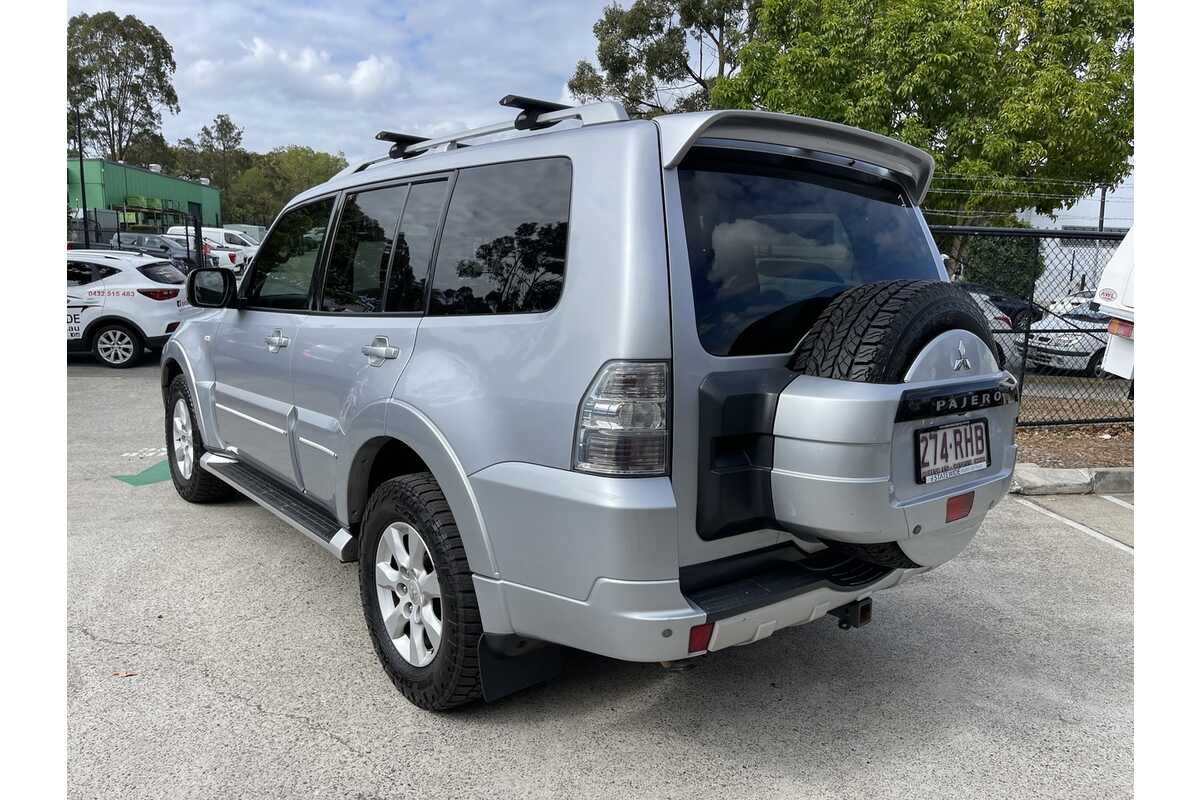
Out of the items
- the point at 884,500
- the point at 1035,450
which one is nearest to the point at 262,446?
the point at 884,500

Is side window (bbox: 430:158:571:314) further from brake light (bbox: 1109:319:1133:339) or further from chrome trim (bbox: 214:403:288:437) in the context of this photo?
brake light (bbox: 1109:319:1133:339)

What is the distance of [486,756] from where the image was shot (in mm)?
2900

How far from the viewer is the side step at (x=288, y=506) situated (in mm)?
3551

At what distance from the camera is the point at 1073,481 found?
6578mm

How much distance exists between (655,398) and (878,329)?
0.71m

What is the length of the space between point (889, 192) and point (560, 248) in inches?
55.5

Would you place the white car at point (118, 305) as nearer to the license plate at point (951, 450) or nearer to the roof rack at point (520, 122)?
the roof rack at point (520, 122)

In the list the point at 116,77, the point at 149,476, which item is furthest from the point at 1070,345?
the point at 116,77

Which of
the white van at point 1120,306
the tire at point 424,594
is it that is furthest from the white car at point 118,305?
the white van at point 1120,306

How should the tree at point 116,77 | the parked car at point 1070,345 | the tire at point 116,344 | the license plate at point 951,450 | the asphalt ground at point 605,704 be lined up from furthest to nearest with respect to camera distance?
1. the tree at point 116,77
2. the tire at point 116,344
3. the parked car at point 1070,345
4. the asphalt ground at point 605,704
5. the license plate at point 951,450

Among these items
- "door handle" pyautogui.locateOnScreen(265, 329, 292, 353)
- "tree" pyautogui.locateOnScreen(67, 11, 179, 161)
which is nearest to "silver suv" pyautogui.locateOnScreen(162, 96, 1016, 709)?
"door handle" pyautogui.locateOnScreen(265, 329, 292, 353)

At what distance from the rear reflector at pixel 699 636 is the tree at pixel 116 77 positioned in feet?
232

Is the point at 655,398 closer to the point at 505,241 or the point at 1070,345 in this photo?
the point at 505,241

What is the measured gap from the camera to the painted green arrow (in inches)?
249
